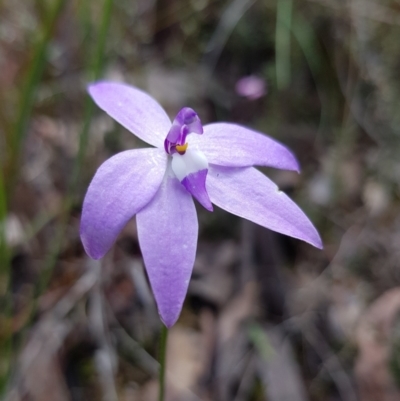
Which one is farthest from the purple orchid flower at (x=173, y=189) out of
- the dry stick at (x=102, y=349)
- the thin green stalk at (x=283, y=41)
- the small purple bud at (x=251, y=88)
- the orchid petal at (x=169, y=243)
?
the thin green stalk at (x=283, y=41)

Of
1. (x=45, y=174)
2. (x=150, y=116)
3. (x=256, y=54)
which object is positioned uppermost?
(x=150, y=116)

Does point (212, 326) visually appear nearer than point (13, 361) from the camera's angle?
No

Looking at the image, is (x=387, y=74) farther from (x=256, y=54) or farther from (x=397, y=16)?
(x=256, y=54)

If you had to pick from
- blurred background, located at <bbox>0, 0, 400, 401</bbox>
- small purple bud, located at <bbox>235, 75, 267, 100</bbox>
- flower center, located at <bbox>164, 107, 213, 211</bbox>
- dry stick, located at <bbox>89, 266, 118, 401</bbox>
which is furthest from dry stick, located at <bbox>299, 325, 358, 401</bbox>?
flower center, located at <bbox>164, 107, 213, 211</bbox>

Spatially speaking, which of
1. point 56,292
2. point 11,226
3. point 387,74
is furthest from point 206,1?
point 56,292

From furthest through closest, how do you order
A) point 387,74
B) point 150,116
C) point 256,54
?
1. point 256,54
2. point 387,74
3. point 150,116

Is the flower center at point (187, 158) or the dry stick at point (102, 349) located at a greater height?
the flower center at point (187, 158)

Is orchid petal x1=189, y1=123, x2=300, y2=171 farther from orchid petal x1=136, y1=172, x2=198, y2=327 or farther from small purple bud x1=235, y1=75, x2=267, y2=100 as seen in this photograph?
small purple bud x1=235, y1=75, x2=267, y2=100

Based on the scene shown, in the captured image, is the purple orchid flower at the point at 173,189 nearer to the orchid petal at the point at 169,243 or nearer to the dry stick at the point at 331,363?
the orchid petal at the point at 169,243
